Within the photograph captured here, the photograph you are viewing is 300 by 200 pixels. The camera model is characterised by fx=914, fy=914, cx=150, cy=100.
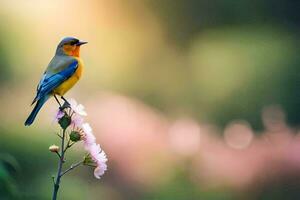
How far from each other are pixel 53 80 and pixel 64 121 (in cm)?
30

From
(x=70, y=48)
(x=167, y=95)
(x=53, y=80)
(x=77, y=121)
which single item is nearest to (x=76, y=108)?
(x=77, y=121)

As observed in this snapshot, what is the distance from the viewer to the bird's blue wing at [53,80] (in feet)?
3.81

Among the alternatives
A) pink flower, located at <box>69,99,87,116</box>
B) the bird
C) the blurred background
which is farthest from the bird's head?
the blurred background

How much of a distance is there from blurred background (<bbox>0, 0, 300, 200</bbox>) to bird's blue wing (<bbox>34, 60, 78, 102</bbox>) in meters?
1.38

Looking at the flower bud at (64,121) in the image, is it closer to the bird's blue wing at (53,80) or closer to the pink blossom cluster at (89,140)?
the pink blossom cluster at (89,140)

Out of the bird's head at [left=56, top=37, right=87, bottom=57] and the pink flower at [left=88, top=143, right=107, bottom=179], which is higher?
the bird's head at [left=56, top=37, right=87, bottom=57]

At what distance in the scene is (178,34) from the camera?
5.33 meters

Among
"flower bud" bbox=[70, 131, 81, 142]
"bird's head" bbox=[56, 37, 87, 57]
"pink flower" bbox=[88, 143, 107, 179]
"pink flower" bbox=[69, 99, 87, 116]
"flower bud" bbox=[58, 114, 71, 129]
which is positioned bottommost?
"pink flower" bbox=[88, 143, 107, 179]

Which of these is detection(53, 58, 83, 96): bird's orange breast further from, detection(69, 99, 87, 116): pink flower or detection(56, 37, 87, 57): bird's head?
detection(69, 99, 87, 116): pink flower

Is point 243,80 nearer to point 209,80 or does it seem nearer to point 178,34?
point 209,80

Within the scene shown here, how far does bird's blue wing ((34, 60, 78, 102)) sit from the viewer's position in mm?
1160

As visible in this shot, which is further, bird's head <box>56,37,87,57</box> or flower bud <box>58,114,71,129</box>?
bird's head <box>56,37,87,57</box>

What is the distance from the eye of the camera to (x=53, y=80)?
1180 millimetres

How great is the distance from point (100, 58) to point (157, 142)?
49.6 inches
